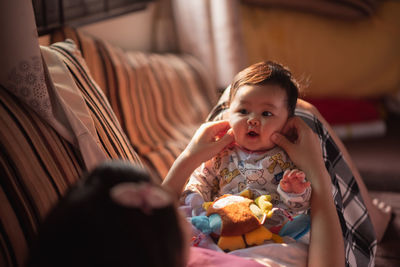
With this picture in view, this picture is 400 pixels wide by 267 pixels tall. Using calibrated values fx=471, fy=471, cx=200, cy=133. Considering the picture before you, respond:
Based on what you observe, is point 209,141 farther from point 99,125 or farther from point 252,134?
point 99,125

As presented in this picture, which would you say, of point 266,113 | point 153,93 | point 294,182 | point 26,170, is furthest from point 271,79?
point 153,93

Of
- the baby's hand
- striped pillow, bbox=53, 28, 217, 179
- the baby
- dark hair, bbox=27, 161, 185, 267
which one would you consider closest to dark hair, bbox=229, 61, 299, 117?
the baby

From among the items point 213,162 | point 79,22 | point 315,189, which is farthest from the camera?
point 79,22

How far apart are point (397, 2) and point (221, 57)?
139cm

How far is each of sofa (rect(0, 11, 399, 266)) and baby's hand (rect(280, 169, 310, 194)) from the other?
45 centimetres

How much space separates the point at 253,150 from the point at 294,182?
203mm

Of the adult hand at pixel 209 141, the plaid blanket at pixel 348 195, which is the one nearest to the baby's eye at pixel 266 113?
the adult hand at pixel 209 141

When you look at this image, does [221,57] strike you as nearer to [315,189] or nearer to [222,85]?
[222,85]

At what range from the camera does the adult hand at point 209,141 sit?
1.33 meters

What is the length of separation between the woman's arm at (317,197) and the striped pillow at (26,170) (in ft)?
1.62

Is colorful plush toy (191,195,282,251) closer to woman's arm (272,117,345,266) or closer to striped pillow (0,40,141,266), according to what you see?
woman's arm (272,117,345,266)

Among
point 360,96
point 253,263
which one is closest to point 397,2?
point 360,96

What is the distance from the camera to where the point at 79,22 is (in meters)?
2.29

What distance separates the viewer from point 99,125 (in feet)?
4.19
